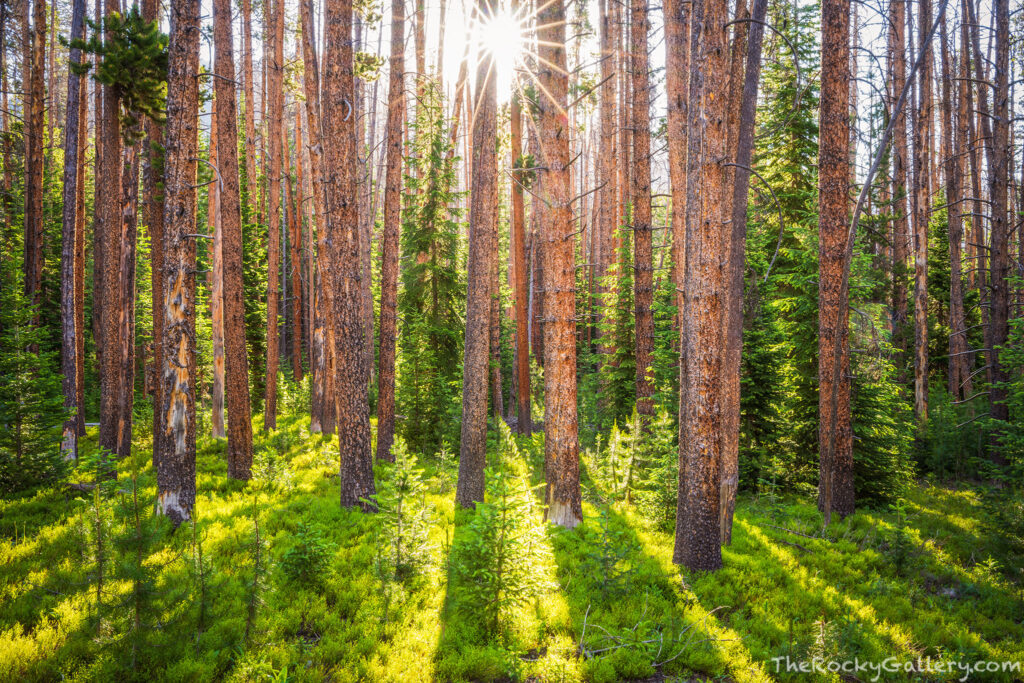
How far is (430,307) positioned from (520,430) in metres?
4.56

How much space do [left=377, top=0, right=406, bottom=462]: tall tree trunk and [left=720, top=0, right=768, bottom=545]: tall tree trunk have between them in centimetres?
685

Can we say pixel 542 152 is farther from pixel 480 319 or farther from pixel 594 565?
pixel 594 565

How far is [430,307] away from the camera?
556 inches

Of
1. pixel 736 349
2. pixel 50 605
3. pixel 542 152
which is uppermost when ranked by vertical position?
pixel 542 152

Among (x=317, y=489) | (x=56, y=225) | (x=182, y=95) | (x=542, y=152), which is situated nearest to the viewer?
(x=182, y=95)

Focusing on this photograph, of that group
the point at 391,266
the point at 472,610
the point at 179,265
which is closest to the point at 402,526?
the point at 472,610

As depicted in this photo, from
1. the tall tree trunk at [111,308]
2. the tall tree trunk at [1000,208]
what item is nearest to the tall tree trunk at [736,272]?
the tall tree trunk at [1000,208]

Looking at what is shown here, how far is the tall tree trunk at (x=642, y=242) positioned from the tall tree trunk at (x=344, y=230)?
628 centimetres

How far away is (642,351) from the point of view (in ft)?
38.0

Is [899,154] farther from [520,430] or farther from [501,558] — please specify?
[501,558]

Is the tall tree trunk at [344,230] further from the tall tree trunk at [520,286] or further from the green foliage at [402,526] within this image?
the tall tree trunk at [520,286]

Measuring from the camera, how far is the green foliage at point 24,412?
7684mm

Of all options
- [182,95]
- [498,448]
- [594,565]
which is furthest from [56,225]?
[594,565]

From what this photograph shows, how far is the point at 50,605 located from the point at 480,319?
604 cm
